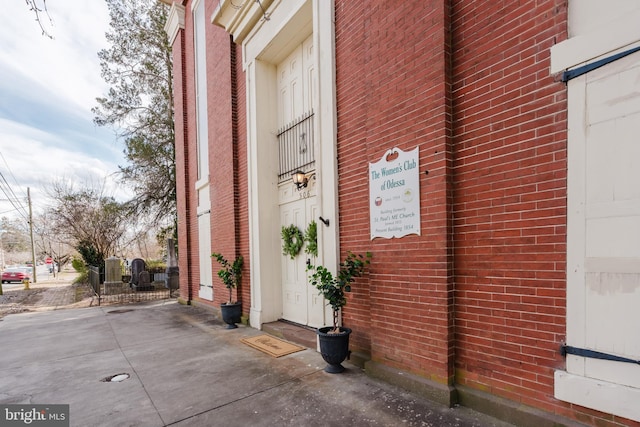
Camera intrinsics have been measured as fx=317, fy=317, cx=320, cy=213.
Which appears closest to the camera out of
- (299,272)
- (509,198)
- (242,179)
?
(509,198)

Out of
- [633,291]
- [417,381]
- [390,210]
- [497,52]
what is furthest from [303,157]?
[633,291]

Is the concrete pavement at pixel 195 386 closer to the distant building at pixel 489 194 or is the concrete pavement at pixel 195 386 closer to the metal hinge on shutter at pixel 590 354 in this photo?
the distant building at pixel 489 194

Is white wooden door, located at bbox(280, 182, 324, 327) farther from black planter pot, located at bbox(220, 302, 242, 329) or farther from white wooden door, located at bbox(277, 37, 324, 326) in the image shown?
black planter pot, located at bbox(220, 302, 242, 329)

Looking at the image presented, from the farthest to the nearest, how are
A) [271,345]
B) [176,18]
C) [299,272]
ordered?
[176,18]
[299,272]
[271,345]

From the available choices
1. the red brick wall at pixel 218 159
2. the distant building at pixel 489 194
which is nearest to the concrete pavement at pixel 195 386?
the distant building at pixel 489 194

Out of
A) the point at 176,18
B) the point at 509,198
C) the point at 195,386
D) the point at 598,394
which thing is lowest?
the point at 195,386

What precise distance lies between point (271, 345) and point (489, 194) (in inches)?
153

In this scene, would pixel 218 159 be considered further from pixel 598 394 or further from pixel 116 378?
pixel 598 394

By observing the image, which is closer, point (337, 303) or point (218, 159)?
point (337, 303)

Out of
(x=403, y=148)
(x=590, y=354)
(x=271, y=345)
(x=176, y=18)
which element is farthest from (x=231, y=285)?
(x=176, y=18)

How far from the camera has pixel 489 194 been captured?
283 centimetres

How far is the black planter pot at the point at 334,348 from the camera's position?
3750mm

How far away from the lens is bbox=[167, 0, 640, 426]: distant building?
221cm

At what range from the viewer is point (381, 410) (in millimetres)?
2953
